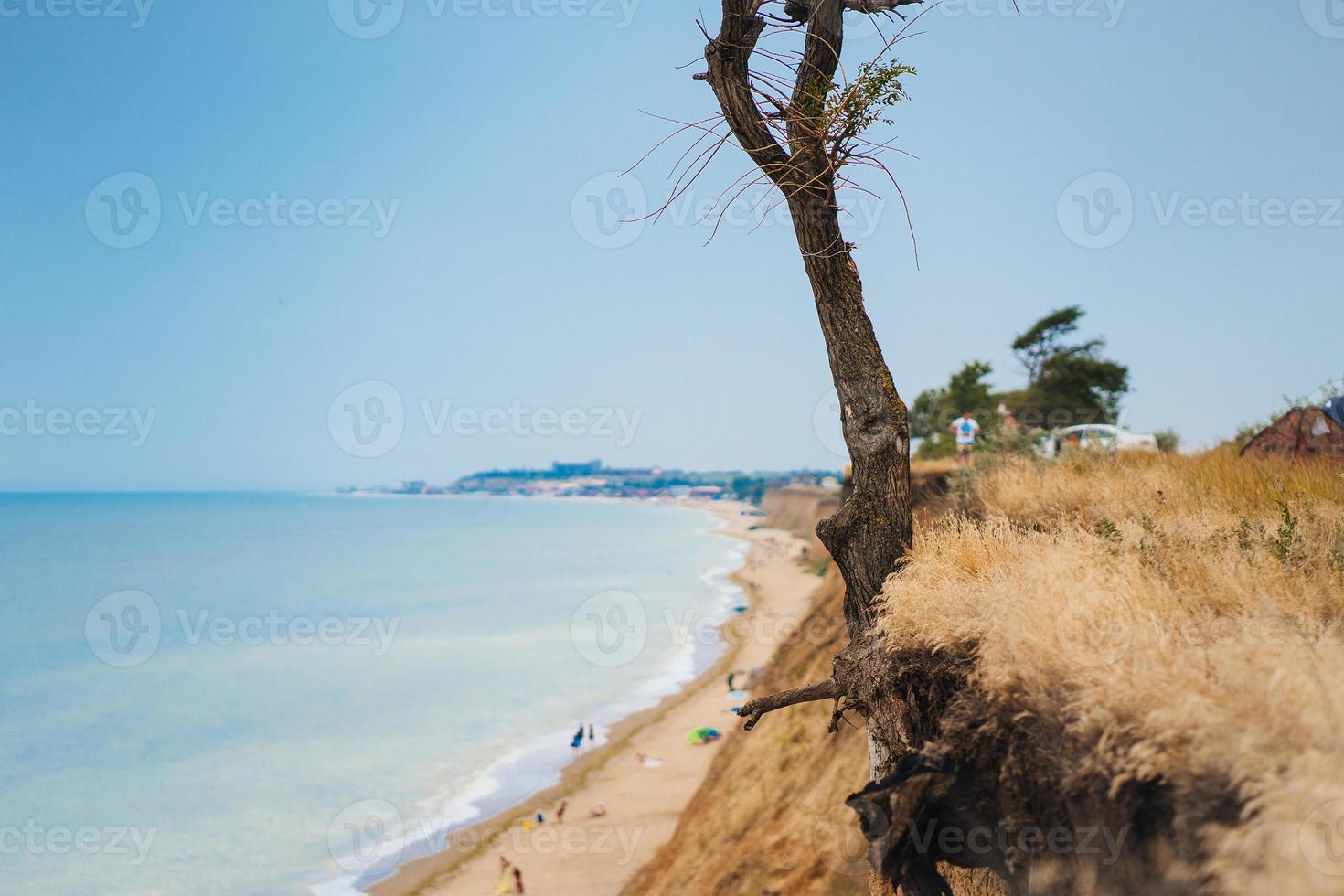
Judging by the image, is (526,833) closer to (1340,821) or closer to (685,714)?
(685,714)

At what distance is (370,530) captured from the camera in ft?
447

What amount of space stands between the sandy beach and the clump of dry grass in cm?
1293

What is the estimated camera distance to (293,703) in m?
29.5

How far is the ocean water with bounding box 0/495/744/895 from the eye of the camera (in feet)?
58.6

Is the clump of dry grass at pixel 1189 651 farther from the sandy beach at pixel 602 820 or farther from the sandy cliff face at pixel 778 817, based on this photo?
the sandy beach at pixel 602 820

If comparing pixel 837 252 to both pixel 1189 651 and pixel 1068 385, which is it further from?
pixel 1068 385

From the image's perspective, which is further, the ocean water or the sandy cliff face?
the ocean water

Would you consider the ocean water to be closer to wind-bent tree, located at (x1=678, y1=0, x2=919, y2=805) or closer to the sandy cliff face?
the sandy cliff face

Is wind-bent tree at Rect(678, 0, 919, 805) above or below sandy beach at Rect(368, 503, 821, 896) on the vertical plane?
above

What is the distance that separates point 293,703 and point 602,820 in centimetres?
1699

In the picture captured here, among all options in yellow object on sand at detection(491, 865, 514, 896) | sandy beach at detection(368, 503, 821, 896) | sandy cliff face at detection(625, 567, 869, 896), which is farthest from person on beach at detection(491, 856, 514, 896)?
sandy cliff face at detection(625, 567, 869, 896)

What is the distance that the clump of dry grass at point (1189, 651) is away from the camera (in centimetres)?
226

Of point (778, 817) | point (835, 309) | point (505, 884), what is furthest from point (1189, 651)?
point (505, 884)

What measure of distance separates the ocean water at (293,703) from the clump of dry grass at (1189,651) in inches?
630
